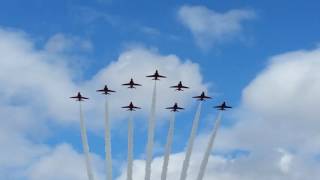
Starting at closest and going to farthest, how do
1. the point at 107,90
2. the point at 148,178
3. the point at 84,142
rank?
the point at 148,178 → the point at 84,142 → the point at 107,90

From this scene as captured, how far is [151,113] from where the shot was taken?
6973 inches

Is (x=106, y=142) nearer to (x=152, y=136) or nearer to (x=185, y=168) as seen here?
(x=152, y=136)

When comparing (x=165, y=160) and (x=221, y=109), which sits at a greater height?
(x=221, y=109)

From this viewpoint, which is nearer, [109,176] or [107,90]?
[109,176]

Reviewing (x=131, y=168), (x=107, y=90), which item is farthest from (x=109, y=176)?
(x=107, y=90)

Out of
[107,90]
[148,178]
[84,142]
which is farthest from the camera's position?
[107,90]

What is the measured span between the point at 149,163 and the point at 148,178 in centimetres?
593

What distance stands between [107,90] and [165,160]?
106 feet

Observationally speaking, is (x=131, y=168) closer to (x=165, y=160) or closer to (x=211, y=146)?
(x=165, y=160)

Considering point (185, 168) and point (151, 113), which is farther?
point (151, 113)

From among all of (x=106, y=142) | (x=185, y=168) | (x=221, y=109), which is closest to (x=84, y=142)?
(x=106, y=142)

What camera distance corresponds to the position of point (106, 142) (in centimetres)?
16812

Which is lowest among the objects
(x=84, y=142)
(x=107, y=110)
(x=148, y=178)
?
(x=148, y=178)

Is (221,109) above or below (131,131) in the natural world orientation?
above
